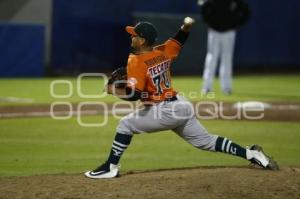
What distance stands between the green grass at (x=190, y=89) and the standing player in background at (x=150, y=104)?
23.7 feet

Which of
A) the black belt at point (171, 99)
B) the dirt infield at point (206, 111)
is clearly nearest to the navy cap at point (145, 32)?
the black belt at point (171, 99)

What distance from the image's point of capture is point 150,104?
20.4ft

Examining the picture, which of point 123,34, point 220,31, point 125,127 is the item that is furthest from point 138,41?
point 123,34

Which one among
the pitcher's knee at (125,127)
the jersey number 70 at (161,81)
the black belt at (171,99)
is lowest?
the pitcher's knee at (125,127)

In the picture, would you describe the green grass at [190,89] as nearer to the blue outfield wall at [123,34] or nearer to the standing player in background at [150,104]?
the blue outfield wall at [123,34]

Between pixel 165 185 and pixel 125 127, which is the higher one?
pixel 125 127

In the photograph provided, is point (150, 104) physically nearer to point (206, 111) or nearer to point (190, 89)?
point (206, 111)

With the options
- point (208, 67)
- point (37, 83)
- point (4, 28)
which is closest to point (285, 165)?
point (208, 67)

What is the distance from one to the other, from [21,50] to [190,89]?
17.8 ft

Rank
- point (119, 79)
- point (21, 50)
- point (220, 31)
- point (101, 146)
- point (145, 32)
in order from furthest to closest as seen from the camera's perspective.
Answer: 1. point (21, 50)
2. point (220, 31)
3. point (101, 146)
4. point (145, 32)
5. point (119, 79)

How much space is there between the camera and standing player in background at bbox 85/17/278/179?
5941 millimetres

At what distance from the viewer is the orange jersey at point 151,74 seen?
5891 mm

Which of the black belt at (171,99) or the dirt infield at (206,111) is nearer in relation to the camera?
the black belt at (171,99)

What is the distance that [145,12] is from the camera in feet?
72.7
